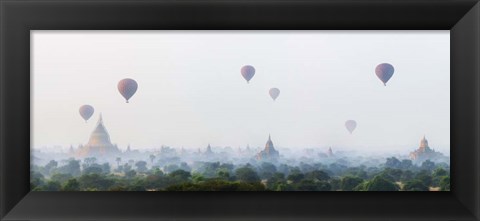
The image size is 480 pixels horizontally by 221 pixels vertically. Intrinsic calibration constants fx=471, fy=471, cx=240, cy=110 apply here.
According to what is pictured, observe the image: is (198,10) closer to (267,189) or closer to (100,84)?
(100,84)

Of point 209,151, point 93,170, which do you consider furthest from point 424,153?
point 93,170

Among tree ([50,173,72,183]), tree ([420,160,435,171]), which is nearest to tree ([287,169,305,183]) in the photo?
tree ([420,160,435,171])

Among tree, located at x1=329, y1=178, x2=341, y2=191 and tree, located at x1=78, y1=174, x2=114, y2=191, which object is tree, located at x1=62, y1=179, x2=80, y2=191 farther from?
tree, located at x1=329, y1=178, x2=341, y2=191

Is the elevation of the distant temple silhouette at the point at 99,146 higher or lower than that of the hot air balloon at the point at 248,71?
lower

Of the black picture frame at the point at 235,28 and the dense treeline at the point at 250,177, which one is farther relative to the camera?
the dense treeline at the point at 250,177

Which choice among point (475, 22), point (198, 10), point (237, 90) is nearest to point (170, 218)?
point (237, 90)

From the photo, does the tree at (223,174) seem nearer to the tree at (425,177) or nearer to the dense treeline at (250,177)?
the dense treeline at (250,177)

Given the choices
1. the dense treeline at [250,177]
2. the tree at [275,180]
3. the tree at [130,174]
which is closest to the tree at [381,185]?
the dense treeline at [250,177]
